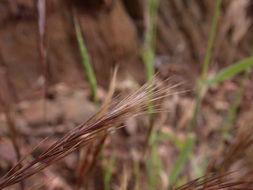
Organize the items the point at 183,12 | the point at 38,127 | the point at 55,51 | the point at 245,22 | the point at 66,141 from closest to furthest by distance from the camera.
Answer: the point at 66,141 → the point at 245,22 → the point at 38,127 → the point at 55,51 → the point at 183,12

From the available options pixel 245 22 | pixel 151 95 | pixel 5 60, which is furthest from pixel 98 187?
pixel 151 95

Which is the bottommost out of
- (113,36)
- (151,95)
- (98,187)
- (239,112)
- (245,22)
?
(151,95)

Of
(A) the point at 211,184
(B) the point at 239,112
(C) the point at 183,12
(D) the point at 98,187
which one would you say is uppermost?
(C) the point at 183,12

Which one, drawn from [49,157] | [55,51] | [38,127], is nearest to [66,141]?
[49,157]

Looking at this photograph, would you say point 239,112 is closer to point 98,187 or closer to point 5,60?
point 98,187

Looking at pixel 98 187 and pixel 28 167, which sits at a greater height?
pixel 98 187

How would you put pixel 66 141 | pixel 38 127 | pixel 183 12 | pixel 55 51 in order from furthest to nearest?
1. pixel 183 12
2. pixel 55 51
3. pixel 38 127
4. pixel 66 141

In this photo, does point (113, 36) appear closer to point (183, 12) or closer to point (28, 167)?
point (183, 12)

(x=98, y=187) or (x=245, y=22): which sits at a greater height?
(x=245, y=22)

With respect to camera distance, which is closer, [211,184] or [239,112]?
[211,184]

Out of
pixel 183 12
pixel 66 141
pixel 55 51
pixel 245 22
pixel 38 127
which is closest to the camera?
pixel 66 141
